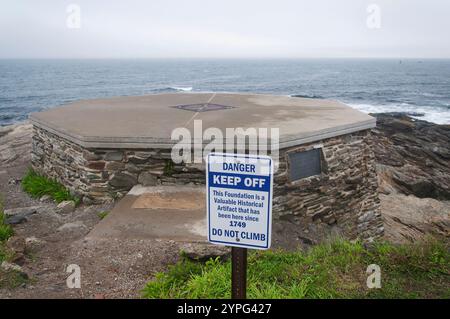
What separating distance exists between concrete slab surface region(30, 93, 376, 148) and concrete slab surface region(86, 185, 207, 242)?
0.87m

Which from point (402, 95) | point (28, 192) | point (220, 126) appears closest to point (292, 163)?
point (220, 126)

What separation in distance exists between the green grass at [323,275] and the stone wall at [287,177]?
2447 mm

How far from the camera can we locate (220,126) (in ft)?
27.2

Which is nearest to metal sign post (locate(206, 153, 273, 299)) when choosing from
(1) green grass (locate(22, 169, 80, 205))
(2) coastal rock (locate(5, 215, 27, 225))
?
(2) coastal rock (locate(5, 215, 27, 225))

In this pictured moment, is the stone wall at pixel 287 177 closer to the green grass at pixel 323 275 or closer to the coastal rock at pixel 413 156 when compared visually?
the green grass at pixel 323 275

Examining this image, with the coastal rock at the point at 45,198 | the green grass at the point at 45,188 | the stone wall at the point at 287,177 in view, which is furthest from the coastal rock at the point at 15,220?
the coastal rock at the point at 45,198

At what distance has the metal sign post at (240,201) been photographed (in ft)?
9.55

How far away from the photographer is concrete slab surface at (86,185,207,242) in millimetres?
5605

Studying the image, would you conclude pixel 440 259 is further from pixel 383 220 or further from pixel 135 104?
pixel 135 104

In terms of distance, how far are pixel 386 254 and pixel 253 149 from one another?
2.74 meters

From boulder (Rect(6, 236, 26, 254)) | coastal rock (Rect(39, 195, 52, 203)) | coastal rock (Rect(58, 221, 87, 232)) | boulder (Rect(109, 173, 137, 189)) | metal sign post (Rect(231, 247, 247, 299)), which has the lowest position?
coastal rock (Rect(39, 195, 52, 203))

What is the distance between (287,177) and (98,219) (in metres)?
3.20

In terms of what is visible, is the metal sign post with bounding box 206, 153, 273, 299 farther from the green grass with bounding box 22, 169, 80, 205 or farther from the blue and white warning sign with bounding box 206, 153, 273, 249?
the green grass with bounding box 22, 169, 80, 205

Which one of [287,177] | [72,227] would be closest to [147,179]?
[72,227]
